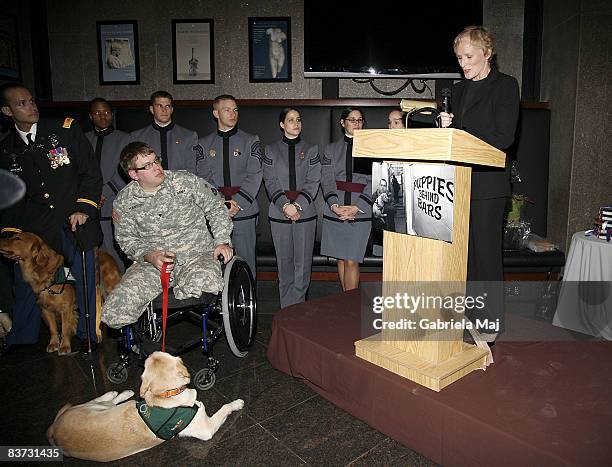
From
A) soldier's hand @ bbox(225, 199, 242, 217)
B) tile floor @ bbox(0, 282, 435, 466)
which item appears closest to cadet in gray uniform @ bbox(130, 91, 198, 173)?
soldier's hand @ bbox(225, 199, 242, 217)

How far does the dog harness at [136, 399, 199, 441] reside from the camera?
1822 mm

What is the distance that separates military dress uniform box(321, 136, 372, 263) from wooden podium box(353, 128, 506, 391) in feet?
5.34

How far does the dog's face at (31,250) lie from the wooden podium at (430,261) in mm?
2056

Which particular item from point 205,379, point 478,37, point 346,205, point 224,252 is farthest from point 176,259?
point 478,37

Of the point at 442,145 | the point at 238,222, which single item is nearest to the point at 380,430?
the point at 442,145

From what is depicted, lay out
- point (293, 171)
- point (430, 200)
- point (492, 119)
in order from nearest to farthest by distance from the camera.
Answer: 1. point (430, 200)
2. point (492, 119)
3. point (293, 171)

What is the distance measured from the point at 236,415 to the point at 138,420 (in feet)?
1.64

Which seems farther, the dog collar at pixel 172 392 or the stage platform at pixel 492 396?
the dog collar at pixel 172 392

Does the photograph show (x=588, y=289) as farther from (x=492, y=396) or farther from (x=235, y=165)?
(x=235, y=165)

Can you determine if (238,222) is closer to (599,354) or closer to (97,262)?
(97,262)

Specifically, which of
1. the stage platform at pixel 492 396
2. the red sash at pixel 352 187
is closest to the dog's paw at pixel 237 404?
the stage platform at pixel 492 396

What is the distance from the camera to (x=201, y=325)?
253 cm

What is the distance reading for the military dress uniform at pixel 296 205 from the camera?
11.9 feet

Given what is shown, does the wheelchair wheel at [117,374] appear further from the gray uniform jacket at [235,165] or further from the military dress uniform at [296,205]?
the gray uniform jacket at [235,165]
